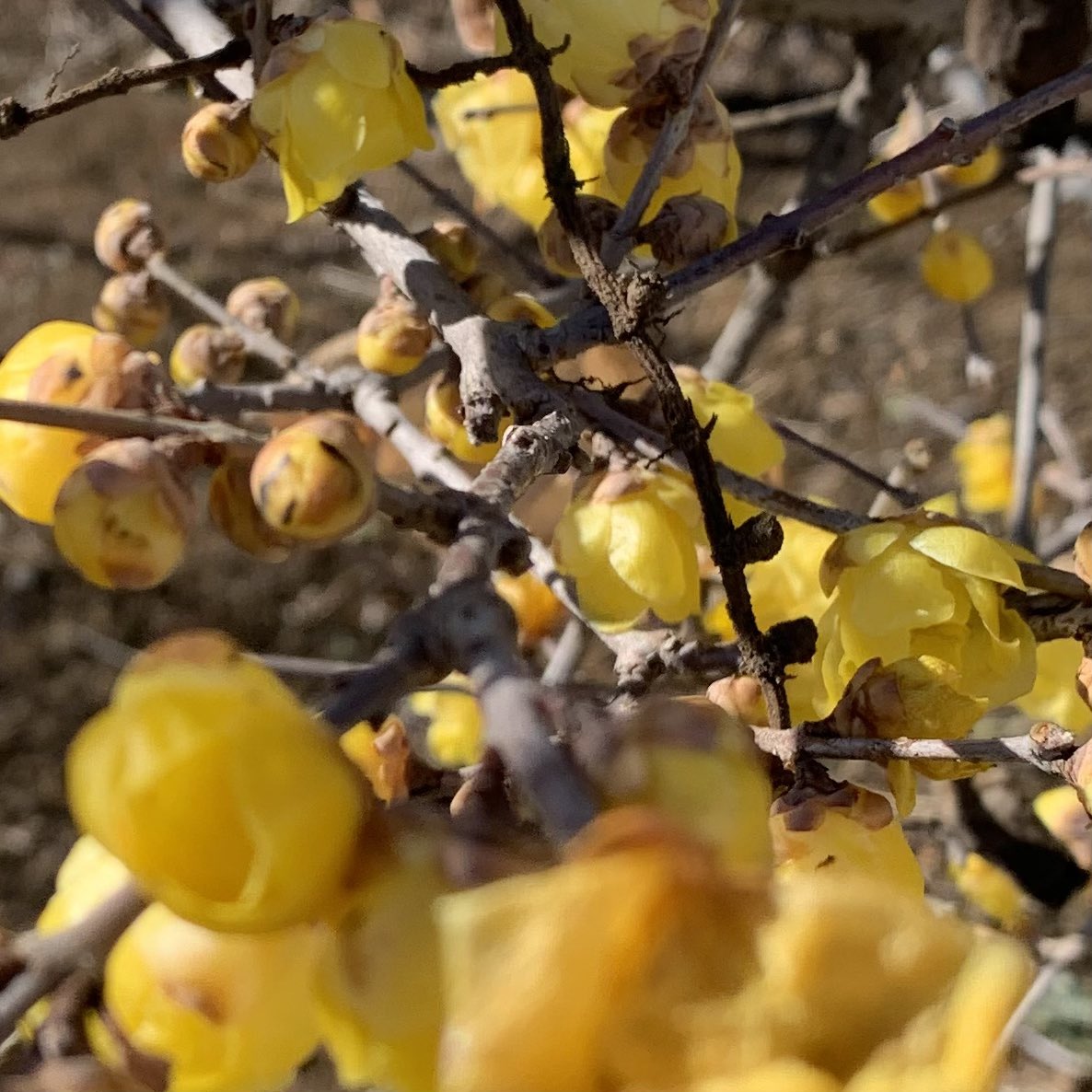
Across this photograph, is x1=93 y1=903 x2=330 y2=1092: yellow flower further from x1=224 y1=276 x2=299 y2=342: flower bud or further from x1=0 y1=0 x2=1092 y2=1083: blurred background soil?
x1=0 y1=0 x2=1092 y2=1083: blurred background soil

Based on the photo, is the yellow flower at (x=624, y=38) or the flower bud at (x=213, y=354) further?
the flower bud at (x=213, y=354)

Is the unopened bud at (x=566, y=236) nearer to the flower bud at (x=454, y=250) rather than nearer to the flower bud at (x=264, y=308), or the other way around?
the flower bud at (x=454, y=250)

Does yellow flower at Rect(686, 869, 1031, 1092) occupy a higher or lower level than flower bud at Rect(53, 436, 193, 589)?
lower

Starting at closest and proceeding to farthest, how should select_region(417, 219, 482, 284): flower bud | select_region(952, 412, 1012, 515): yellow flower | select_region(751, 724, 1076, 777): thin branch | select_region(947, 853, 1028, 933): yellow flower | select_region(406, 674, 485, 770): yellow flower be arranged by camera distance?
select_region(751, 724, 1076, 777): thin branch → select_region(417, 219, 482, 284): flower bud → select_region(406, 674, 485, 770): yellow flower → select_region(947, 853, 1028, 933): yellow flower → select_region(952, 412, 1012, 515): yellow flower

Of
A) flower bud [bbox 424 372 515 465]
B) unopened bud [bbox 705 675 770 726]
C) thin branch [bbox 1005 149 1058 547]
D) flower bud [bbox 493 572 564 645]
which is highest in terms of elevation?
flower bud [bbox 424 372 515 465]

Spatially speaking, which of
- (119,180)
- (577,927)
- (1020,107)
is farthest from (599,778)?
(119,180)

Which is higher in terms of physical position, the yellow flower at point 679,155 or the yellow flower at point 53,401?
the yellow flower at point 53,401

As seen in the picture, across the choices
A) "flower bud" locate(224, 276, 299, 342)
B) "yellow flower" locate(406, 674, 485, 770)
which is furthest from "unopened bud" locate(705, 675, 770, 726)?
"yellow flower" locate(406, 674, 485, 770)

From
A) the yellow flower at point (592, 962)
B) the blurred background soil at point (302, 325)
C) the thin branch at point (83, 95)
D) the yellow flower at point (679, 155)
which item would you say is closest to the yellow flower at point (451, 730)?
the yellow flower at point (679, 155)
